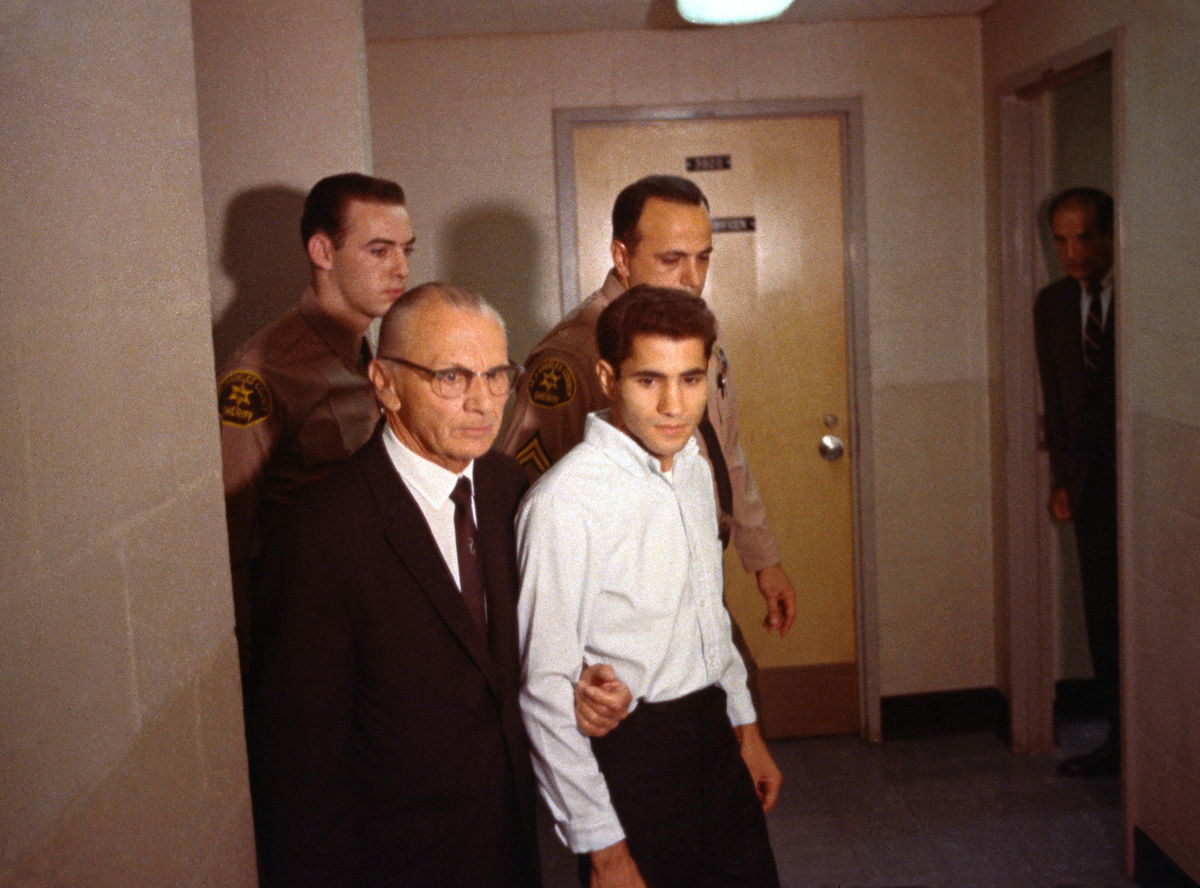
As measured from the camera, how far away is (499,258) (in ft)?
11.5

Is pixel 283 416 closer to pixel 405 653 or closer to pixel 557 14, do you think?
pixel 405 653

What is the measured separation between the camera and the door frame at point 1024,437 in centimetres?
334

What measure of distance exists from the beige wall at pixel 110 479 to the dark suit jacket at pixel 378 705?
0.07 m

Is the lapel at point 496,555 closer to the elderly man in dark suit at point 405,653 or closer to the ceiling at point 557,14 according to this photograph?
the elderly man in dark suit at point 405,653

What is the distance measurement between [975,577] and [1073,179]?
140 centimetres

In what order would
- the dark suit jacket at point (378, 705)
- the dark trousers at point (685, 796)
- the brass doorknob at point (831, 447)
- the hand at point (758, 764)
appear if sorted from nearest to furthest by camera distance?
the dark suit jacket at point (378, 705), the dark trousers at point (685, 796), the hand at point (758, 764), the brass doorknob at point (831, 447)

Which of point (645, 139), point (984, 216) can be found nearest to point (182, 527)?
point (645, 139)

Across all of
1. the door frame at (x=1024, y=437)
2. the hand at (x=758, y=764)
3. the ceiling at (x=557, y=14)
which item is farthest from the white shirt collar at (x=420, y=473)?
the door frame at (x=1024, y=437)

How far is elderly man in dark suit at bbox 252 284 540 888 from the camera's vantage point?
135 cm

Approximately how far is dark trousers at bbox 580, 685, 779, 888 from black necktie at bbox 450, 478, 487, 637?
0.30 meters

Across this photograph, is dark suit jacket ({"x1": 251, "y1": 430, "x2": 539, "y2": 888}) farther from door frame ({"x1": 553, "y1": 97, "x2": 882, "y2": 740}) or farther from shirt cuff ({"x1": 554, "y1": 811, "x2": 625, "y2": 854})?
door frame ({"x1": 553, "y1": 97, "x2": 882, "y2": 740})

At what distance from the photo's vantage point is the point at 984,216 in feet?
11.7

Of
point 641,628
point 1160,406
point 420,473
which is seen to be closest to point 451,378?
point 420,473

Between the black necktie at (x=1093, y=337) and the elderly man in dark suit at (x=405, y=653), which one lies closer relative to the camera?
the elderly man in dark suit at (x=405, y=653)
